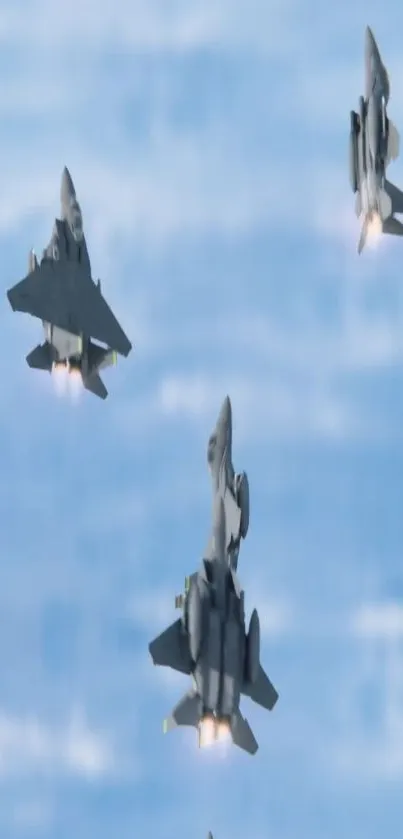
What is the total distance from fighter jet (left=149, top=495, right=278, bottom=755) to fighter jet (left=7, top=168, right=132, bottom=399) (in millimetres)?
10738

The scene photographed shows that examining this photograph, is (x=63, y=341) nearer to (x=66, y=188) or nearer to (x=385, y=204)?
(x=66, y=188)

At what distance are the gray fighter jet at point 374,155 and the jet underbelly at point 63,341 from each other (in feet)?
46.3

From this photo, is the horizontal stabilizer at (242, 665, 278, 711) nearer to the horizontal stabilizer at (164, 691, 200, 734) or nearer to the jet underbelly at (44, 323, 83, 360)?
the horizontal stabilizer at (164, 691, 200, 734)

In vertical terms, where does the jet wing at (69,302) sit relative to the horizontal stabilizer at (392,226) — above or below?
below

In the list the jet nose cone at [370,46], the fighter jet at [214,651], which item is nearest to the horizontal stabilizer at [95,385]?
the fighter jet at [214,651]

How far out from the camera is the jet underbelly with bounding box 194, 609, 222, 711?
61812 mm

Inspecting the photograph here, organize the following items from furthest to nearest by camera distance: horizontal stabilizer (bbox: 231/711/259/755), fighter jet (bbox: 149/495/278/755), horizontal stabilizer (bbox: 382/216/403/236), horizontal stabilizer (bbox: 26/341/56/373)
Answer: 1. horizontal stabilizer (bbox: 382/216/403/236)
2. horizontal stabilizer (bbox: 26/341/56/373)
3. horizontal stabilizer (bbox: 231/711/259/755)
4. fighter jet (bbox: 149/495/278/755)

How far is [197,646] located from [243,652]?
1.92 m

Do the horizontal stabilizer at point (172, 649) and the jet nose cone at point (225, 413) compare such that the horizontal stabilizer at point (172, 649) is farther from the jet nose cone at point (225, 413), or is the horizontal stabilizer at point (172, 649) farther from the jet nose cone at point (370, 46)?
the jet nose cone at point (370, 46)

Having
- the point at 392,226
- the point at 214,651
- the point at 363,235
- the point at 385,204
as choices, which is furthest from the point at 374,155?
the point at 214,651

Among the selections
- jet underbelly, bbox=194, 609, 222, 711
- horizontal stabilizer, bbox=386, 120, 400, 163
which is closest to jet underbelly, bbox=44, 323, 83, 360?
jet underbelly, bbox=194, 609, 222, 711

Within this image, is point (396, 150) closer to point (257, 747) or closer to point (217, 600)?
point (217, 600)

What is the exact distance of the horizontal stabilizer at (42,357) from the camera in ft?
230

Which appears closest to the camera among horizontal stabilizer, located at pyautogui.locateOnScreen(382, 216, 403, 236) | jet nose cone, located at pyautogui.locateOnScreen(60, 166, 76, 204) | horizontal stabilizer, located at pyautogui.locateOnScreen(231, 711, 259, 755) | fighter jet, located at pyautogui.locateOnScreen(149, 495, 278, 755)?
fighter jet, located at pyautogui.locateOnScreen(149, 495, 278, 755)
